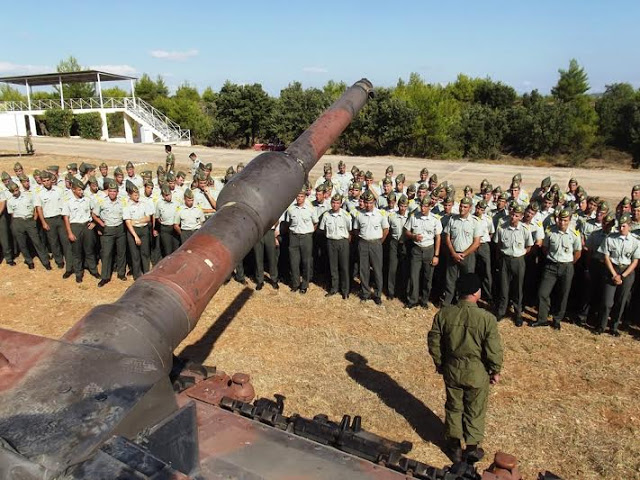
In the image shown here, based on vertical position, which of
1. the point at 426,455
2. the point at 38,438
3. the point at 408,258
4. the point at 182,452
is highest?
the point at 38,438

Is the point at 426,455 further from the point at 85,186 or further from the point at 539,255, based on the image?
the point at 85,186

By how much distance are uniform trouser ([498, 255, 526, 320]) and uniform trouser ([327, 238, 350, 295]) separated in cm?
230

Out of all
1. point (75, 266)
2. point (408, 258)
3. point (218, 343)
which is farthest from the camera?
point (75, 266)

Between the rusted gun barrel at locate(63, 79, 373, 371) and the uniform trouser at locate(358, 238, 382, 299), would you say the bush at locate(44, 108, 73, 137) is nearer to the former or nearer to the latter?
the uniform trouser at locate(358, 238, 382, 299)

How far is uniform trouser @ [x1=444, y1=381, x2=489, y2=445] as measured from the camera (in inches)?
195

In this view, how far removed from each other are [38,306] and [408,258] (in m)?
5.75

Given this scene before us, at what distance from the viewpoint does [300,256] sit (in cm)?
914

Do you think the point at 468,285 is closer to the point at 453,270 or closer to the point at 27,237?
the point at 453,270

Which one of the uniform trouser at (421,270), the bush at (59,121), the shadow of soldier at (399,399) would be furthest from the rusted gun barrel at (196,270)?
the bush at (59,121)

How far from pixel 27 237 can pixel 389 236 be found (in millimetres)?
6526

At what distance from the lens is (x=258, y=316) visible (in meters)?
8.36

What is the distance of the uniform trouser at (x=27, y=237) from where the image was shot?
9852 mm

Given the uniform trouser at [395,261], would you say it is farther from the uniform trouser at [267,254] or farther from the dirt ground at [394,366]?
the uniform trouser at [267,254]

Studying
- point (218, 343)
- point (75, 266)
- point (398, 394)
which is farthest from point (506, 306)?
point (75, 266)
